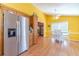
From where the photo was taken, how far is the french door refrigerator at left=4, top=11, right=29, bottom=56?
422 centimetres

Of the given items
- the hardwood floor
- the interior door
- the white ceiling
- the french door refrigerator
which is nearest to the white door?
the french door refrigerator

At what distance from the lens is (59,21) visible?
49.7ft

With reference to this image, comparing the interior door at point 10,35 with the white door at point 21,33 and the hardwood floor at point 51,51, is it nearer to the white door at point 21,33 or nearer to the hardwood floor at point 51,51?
the white door at point 21,33

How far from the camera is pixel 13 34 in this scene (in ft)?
15.1

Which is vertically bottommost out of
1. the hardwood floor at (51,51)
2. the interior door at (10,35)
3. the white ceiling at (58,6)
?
the hardwood floor at (51,51)

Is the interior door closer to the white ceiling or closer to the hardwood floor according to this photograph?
the hardwood floor

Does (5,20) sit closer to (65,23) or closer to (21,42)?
(21,42)

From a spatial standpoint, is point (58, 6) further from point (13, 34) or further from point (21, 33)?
point (13, 34)

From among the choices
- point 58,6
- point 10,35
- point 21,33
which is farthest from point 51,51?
point 58,6

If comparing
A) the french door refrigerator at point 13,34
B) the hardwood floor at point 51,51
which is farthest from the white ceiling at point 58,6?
the french door refrigerator at point 13,34

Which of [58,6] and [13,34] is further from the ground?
[58,6]

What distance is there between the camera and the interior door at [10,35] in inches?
165

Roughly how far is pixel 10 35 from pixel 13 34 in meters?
0.21

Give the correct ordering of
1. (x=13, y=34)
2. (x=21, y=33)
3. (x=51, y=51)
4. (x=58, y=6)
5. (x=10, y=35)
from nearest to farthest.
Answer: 1. (x=10, y=35)
2. (x=13, y=34)
3. (x=21, y=33)
4. (x=51, y=51)
5. (x=58, y=6)
